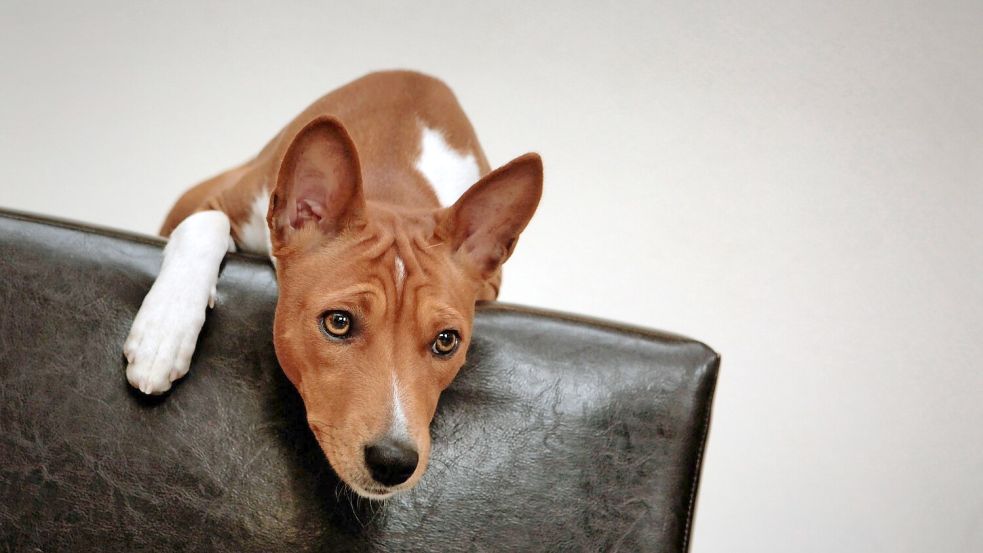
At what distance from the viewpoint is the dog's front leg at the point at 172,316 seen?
138 cm

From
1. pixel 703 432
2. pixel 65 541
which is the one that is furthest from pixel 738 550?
pixel 65 541

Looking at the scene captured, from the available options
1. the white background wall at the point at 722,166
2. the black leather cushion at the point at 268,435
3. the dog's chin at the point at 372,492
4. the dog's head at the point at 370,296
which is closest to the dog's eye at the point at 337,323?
the dog's head at the point at 370,296

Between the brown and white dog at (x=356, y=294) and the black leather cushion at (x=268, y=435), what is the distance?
0.18 feet

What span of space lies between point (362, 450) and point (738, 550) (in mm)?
2185

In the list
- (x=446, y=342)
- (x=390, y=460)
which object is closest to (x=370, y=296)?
(x=446, y=342)

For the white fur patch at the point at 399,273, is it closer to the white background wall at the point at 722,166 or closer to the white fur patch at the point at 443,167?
the white fur patch at the point at 443,167

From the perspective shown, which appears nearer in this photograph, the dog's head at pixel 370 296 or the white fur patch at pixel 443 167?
the dog's head at pixel 370 296

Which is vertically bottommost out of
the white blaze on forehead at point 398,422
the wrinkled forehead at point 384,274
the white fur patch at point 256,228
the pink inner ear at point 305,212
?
the white blaze on forehead at point 398,422

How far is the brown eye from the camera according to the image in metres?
1.47

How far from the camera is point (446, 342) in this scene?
1.47m

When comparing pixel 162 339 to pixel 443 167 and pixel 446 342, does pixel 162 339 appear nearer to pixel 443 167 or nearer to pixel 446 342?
pixel 446 342

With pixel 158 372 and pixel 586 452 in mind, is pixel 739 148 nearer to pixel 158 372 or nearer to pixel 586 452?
pixel 586 452

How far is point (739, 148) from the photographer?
3.01 m

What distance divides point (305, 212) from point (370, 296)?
0.23 metres
